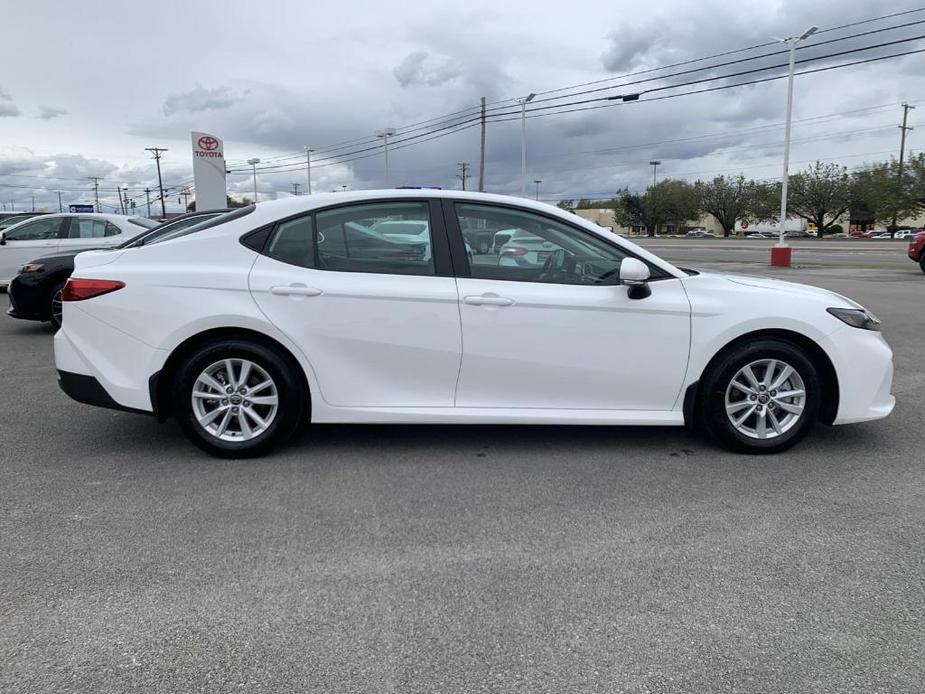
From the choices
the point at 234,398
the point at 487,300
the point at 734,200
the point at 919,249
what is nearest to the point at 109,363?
the point at 234,398

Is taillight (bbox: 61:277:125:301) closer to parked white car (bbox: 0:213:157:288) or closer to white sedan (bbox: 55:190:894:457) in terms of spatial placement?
white sedan (bbox: 55:190:894:457)

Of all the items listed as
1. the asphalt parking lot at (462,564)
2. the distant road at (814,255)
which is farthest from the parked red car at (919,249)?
the asphalt parking lot at (462,564)

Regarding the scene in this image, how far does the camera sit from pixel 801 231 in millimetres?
84688

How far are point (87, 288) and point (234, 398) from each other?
1088 millimetres

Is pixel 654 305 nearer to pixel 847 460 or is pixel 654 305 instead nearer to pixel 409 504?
pixel 847 460

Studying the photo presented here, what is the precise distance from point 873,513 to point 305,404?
3.13 meters

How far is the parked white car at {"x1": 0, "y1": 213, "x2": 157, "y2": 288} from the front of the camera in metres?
11.6

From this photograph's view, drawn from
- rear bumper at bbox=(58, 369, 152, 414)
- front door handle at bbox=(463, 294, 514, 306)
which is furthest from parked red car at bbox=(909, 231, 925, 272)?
rear bumper at bbox=(58, 369, 152, 414)

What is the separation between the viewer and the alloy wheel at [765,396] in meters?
4.31

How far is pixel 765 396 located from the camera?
433 cm

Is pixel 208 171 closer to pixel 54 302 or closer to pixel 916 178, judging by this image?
pixel 54 302

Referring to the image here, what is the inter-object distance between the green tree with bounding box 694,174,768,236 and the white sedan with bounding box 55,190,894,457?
3411 inches

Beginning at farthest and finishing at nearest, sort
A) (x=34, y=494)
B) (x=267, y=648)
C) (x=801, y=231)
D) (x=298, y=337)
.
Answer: (x=801, y=231) → (x=298, y=337) → (x=34, y=494) → (x=267, y=648)

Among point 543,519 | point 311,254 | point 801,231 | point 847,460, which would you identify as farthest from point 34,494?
point 801,231
